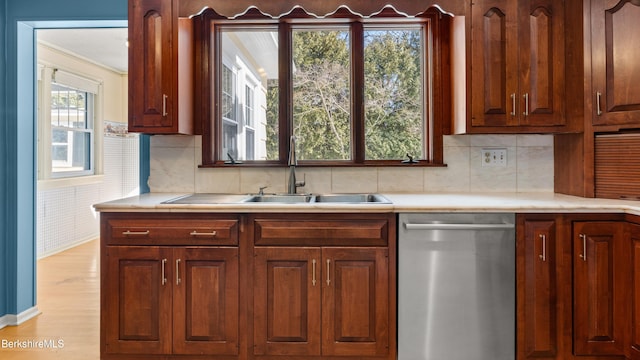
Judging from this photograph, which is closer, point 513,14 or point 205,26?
point 513,14

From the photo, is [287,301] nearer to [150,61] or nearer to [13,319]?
[150,61]

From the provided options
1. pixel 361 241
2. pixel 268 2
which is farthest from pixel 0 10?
pixel 361 241

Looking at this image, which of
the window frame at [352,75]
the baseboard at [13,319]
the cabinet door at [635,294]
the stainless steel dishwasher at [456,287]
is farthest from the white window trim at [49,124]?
the cabinet door at [635,294]

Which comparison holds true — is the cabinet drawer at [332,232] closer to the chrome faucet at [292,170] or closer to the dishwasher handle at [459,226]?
the dishwasher handle at [459,226]

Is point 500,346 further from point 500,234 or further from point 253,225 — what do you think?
point 253,225

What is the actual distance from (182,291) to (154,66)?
4.34ft

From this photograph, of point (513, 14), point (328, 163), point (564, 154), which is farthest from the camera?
point (328, 163)

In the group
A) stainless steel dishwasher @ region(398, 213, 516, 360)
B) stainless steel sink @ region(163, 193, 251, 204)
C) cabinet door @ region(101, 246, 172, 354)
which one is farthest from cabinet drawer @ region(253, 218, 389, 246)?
cabinet door @ region(101, 246, 172, 354)

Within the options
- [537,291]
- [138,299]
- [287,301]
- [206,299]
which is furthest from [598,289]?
[138,299]

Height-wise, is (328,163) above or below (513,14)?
below

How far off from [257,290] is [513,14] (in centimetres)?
213

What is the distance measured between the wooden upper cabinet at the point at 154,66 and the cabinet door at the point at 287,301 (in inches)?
41.2

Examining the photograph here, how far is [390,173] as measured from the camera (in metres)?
2.89

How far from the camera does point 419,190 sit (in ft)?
9.45
